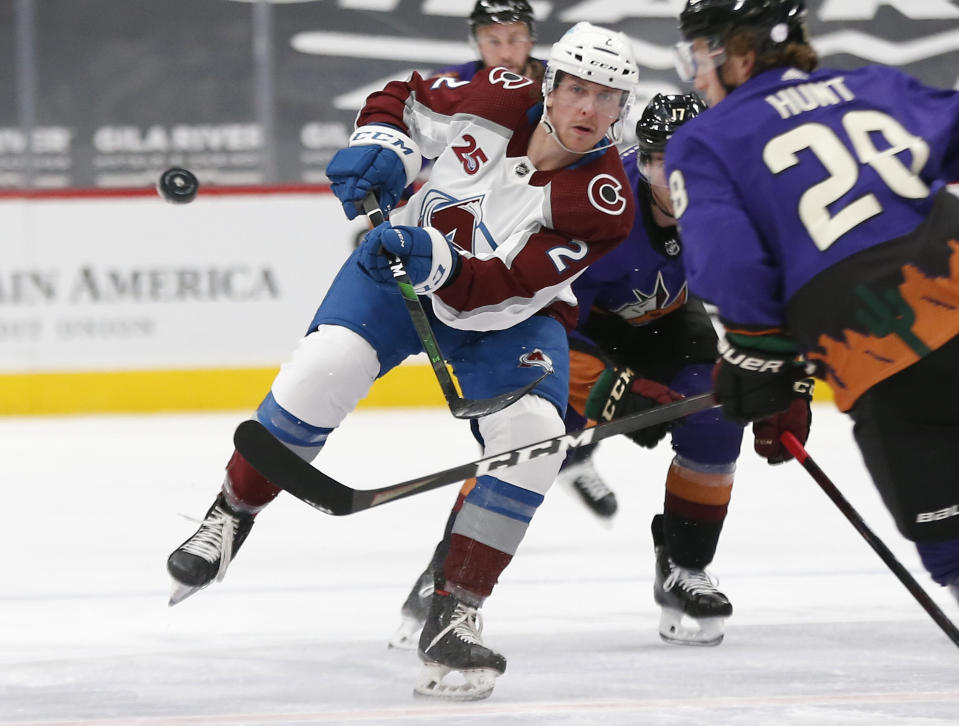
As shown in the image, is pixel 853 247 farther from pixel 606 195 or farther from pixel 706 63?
pixel 606 195

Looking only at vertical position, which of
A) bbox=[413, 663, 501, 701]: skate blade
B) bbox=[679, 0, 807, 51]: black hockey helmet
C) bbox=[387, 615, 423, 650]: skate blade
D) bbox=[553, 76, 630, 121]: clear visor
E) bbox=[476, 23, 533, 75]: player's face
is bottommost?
bbox=[387, 615, 423, 650]: skate blade

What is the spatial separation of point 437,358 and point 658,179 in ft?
2.07

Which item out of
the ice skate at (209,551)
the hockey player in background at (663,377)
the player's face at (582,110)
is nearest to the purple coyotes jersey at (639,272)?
the hockey player in background at (663,377)

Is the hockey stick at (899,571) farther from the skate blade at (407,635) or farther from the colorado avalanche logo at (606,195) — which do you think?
the skate blade at (407,635)

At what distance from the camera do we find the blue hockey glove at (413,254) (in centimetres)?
233

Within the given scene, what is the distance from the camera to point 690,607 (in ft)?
8.90

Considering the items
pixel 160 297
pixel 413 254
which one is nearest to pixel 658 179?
pixel 413 254

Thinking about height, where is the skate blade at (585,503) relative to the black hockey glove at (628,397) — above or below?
below

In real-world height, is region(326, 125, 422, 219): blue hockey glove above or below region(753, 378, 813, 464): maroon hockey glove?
above

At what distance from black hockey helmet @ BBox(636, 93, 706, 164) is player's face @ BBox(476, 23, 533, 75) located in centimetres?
123

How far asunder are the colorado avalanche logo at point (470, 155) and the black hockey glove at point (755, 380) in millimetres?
800

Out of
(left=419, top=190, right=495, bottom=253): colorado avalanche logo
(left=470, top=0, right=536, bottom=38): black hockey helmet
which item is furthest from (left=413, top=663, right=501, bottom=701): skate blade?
(left=470, top=0, right=536, bottom=38): black hockey helmet

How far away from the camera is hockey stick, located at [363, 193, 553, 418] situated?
7.85ft

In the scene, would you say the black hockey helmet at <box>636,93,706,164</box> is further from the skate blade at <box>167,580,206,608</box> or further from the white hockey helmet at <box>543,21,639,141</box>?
the skate blade at <box>167,580,206,608</box>
